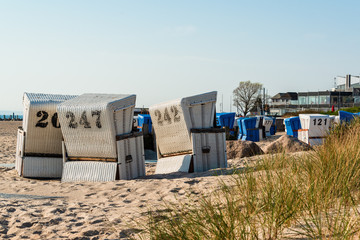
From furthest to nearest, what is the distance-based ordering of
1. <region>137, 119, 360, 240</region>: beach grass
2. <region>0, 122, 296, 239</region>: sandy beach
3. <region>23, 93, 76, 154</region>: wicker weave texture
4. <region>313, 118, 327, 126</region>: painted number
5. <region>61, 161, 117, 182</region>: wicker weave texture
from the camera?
<region>313, 118, 327, 126</region>: painted number, <region>23, 93, 76, 154</region>: wicker weave texture, <region>61, 161, 117, 182</region>: wicker weave texture, <region>0, 122, 296, 239</region>: sandy beach, <region>137, 119, 360, 240</region>: beach grass

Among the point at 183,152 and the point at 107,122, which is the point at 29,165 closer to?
the point at 107,122

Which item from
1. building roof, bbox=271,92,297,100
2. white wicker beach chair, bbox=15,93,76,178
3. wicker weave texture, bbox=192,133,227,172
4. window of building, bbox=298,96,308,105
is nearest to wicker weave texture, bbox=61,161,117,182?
white wicker beach chair, bbox=15,93,76,178

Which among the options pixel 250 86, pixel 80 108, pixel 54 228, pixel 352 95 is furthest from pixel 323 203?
pixel 250 86

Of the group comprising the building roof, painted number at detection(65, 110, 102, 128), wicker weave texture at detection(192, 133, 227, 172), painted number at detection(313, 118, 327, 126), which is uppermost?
the building roof

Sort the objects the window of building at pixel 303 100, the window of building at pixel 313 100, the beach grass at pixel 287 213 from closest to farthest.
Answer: the beach grass at pixel 287 213
the window of building at pixel 313 100
the window of building at pixel 303 100

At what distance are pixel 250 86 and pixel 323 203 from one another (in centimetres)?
9068

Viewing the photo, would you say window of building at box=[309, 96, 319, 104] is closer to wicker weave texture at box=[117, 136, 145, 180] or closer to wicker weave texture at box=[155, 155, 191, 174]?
wicker weave texture at box=[155, 155, 191, 174]

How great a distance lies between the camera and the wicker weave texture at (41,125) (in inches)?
383

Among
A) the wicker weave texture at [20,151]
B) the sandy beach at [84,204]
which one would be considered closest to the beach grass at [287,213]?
the sandy beach at [84,204]

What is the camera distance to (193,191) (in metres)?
7.10

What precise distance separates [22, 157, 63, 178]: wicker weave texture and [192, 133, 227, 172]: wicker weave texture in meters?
3.49

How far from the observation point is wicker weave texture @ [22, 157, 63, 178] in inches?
394

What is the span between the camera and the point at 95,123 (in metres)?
8.92

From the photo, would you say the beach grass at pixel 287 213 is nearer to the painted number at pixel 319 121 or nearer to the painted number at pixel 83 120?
the painted number at pixel 83 120
